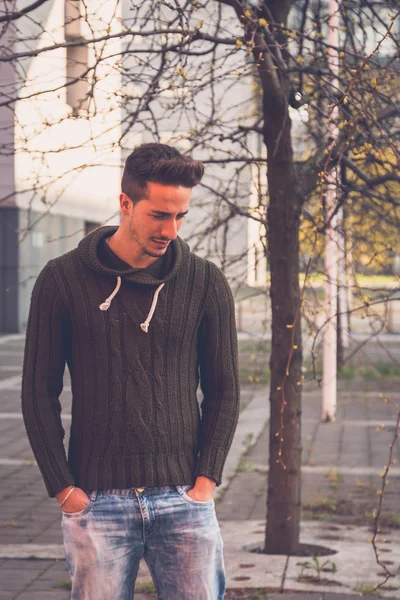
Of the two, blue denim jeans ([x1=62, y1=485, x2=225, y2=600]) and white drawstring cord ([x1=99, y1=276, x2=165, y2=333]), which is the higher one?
white drawstring cord ([x1=99, y1=276, x2=165, y2=333])

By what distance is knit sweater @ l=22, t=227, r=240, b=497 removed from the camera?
9.34ft

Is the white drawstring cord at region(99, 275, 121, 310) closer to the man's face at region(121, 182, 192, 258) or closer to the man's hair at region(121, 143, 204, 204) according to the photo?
the man's face at region(121, 182, 192, 258)

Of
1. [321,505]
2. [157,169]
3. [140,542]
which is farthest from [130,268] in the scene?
[321,505]

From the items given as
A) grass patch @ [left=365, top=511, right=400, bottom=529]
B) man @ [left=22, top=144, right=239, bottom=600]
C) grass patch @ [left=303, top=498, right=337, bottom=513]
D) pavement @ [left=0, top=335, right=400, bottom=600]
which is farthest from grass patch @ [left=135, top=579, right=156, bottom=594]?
man @ [left=22, top=144, right=239, bottom=600]

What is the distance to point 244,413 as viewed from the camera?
13.1 m

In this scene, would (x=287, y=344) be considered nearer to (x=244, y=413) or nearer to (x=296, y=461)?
(x=296, y=461)

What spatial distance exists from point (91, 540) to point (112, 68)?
111 inches

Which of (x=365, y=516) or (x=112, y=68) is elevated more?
(x=112, y=68)

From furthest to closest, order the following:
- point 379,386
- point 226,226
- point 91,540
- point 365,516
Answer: point 379,386 → point 365,516 → point 226,226 → point 91,540

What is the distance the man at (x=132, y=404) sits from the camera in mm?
2828

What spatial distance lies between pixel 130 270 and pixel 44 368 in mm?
337

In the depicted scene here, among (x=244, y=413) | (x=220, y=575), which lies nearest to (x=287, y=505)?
(x=220, y=575)

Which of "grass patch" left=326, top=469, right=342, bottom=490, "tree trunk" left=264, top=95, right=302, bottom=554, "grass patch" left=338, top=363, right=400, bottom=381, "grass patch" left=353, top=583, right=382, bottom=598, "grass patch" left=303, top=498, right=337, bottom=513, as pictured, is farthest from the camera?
"grass patch" left=338, top=363, right=400, bottom=381

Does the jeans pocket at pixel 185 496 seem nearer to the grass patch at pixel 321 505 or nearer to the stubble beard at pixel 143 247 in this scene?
the stubble beard at pixel 143 247
